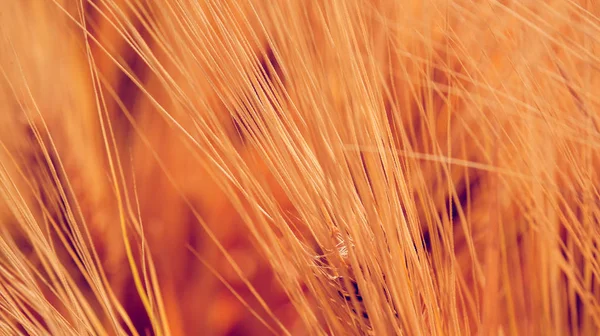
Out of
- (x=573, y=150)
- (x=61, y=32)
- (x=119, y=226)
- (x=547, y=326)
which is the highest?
(x=61, y=32)

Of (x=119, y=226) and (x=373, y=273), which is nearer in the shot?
(x=373, y=273)

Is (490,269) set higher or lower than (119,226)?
lower

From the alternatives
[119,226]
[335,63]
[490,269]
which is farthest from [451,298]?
[119,226]

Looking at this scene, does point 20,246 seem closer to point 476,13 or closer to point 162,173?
point 162,173

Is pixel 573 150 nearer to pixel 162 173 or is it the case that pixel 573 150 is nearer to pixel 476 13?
pixel 476 13

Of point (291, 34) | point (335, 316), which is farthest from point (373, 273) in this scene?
point (291, 34)

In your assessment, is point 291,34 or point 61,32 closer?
point 291,34
